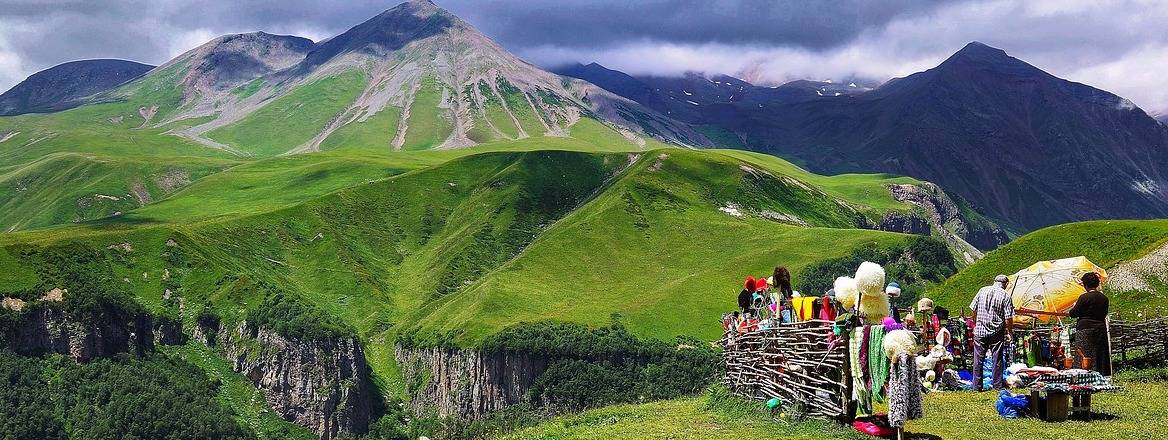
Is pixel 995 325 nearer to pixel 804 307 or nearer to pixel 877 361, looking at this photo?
pixel 804 307

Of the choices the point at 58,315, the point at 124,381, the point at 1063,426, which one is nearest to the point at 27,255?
the point at 58,315

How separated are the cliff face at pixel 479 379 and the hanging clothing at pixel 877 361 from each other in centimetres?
16163

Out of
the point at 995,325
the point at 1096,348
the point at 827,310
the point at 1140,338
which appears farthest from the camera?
the point at 1140,338

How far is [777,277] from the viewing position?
30.6 m

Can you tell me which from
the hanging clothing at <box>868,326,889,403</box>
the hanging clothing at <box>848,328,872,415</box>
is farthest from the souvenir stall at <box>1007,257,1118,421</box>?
the hanging clothing at <box>868,326,889,403</box>

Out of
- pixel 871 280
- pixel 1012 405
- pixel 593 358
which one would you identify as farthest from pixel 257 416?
pixel 871 280

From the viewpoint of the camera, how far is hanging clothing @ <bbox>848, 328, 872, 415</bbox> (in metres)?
24.0

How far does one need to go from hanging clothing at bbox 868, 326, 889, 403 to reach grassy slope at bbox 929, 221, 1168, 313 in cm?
5667

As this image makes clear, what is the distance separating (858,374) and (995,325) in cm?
896

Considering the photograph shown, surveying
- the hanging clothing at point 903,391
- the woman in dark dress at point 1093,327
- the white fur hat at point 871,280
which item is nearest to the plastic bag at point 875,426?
the hanging clothing at point 903,391

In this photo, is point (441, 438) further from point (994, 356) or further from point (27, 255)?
point (27, 255)

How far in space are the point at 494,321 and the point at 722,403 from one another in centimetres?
16257

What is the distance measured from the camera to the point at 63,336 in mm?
191250

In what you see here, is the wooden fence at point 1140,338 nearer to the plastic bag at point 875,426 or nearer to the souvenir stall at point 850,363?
the souvenir stall at point 850,363
